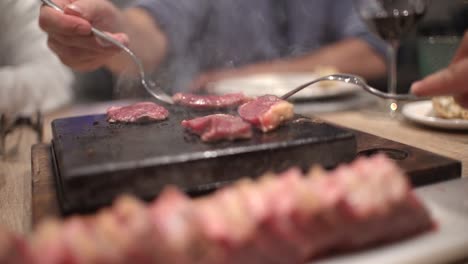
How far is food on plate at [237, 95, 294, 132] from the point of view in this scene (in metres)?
1.23

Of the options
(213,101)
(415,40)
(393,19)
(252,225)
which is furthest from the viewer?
(415,40)

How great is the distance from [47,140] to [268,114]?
104cm

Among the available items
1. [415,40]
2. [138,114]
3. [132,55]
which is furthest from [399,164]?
[415,40]

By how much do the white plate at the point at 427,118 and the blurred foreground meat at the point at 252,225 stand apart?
2.94 ft

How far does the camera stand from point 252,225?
766mm

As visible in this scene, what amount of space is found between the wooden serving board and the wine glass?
0.78m

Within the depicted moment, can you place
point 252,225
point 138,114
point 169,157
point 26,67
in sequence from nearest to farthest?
point 252,225 < point 169,157 < point 138,114 < point 26,67

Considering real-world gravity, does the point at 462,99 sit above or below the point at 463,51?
below

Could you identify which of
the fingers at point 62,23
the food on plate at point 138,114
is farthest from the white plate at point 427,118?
the fingers at point 62,23

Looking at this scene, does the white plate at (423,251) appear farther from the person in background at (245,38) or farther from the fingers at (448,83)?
the person in background at (245,38)

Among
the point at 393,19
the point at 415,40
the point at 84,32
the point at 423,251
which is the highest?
the point at 84,32

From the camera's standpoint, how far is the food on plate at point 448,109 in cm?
171

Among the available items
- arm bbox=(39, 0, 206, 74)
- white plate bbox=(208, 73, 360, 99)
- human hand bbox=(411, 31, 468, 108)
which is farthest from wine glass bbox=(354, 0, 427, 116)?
arm bbox=(39, 0, 206, 74)

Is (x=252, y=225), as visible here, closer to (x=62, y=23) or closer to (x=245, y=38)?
(x=62, y=23)
